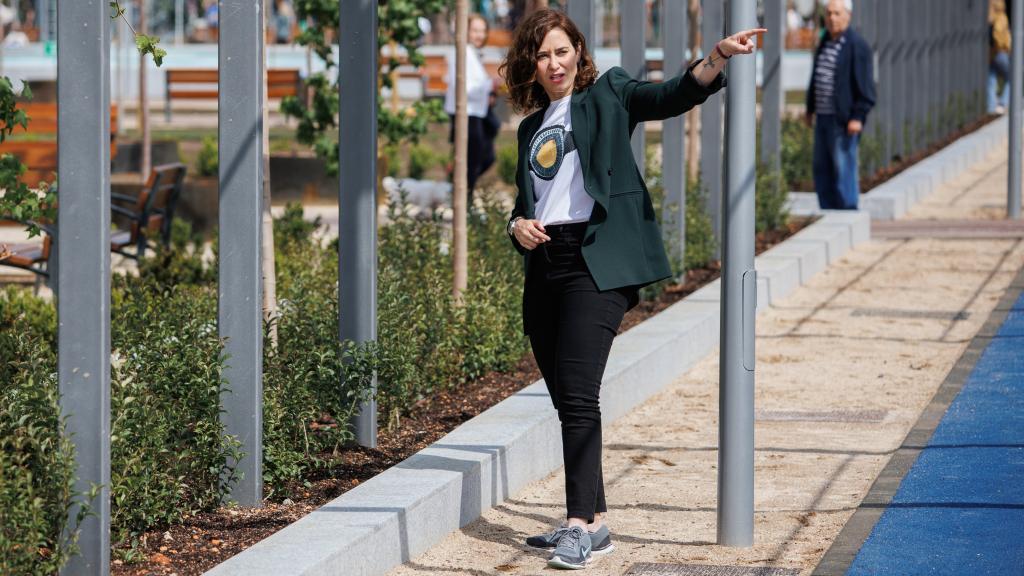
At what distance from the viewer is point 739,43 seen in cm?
470

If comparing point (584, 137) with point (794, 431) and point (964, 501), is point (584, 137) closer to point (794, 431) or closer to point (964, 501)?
point (964, 501)

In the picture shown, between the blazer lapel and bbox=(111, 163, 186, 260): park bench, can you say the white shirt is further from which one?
the blazer lapel

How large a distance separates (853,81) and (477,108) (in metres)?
3.04

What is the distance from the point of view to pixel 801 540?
5438 millimetres

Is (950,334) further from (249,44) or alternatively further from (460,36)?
(249,44)

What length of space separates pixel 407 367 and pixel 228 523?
134cm

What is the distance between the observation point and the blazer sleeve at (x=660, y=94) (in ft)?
15.8

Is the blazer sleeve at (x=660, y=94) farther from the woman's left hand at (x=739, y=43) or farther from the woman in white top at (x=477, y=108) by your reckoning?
the woman in white top at (x=477, y=108)

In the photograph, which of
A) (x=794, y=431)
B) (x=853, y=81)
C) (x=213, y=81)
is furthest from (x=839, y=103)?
(x=213, y=81)

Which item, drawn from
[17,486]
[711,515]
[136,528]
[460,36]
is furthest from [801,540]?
[460,36]

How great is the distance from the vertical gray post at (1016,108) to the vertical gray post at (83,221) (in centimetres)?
1223

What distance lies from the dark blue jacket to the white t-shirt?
862 cm

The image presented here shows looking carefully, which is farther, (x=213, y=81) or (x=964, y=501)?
(x=213, y=81)

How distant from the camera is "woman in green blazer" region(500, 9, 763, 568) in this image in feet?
16.6
